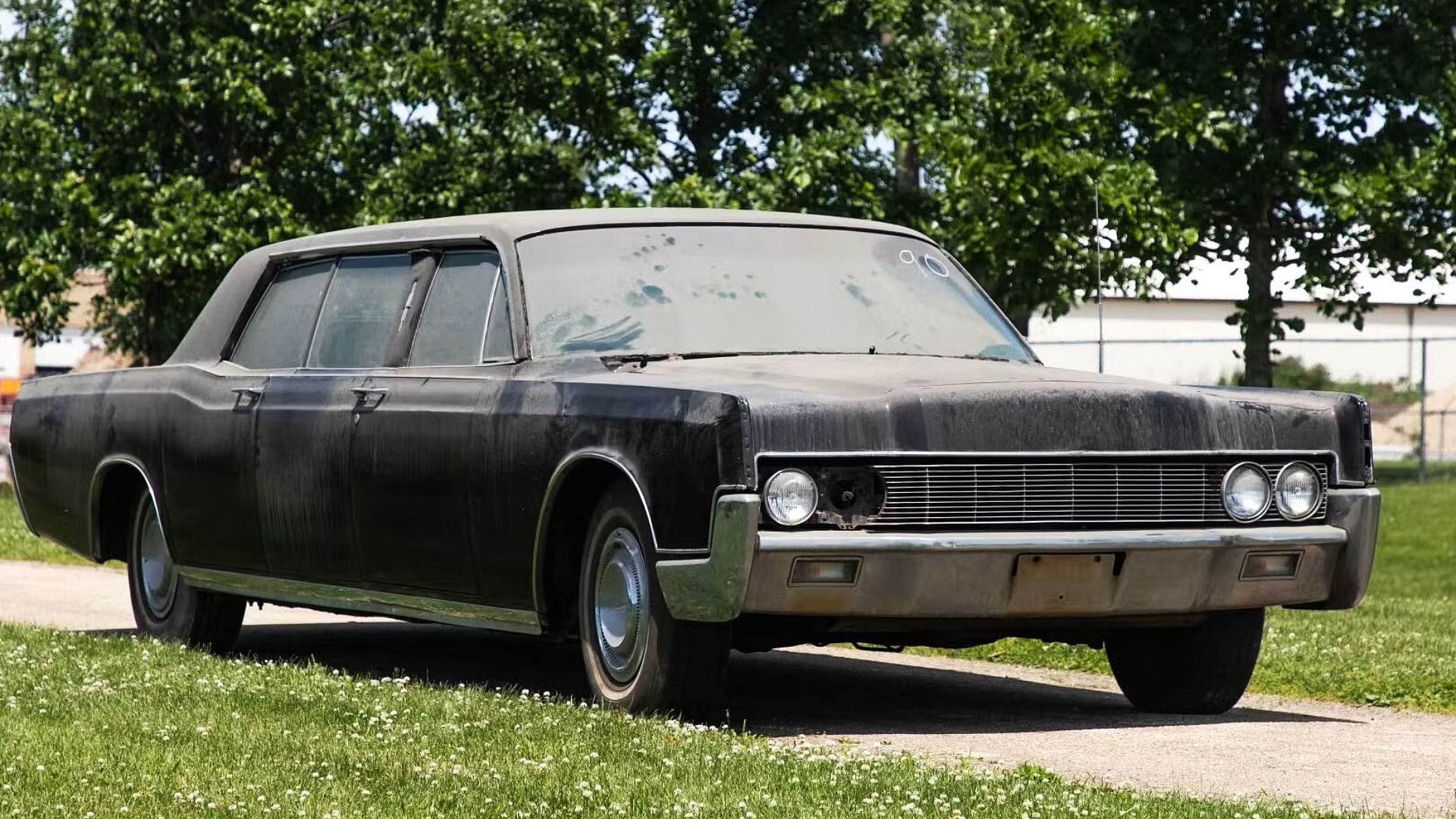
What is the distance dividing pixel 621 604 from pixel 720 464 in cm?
89

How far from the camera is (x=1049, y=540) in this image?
7.41 m

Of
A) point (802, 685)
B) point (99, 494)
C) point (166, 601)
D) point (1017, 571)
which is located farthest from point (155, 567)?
point (1017, 571)

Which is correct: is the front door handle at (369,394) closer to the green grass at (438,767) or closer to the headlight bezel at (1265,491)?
the green grass at (438,767)

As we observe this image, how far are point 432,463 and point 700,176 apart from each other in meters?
18.5

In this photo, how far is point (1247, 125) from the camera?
23656mm

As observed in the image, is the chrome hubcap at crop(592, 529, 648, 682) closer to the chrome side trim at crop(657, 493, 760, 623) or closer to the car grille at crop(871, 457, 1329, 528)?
the chrome side trim at crop(657, 493, 760, 623)

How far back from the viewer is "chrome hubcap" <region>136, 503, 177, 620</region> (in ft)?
34.8

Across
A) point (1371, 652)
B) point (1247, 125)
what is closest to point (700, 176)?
point (1247, 125)

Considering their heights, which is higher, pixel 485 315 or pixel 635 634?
pixel 485 315

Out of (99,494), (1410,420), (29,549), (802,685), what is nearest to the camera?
(802,685)

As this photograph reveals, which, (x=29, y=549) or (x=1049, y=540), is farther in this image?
(x=29, y=549)

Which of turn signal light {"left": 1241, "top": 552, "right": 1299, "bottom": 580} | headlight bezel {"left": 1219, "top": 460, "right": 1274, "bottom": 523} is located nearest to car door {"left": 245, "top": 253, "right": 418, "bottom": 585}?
headlight bezel {"left": 1219, "top": 460, "right": 1274, "bottom": 523}

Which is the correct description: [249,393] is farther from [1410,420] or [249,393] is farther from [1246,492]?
[1410,420]

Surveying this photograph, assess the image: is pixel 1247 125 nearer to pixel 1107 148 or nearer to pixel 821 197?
pixel 1107 148
